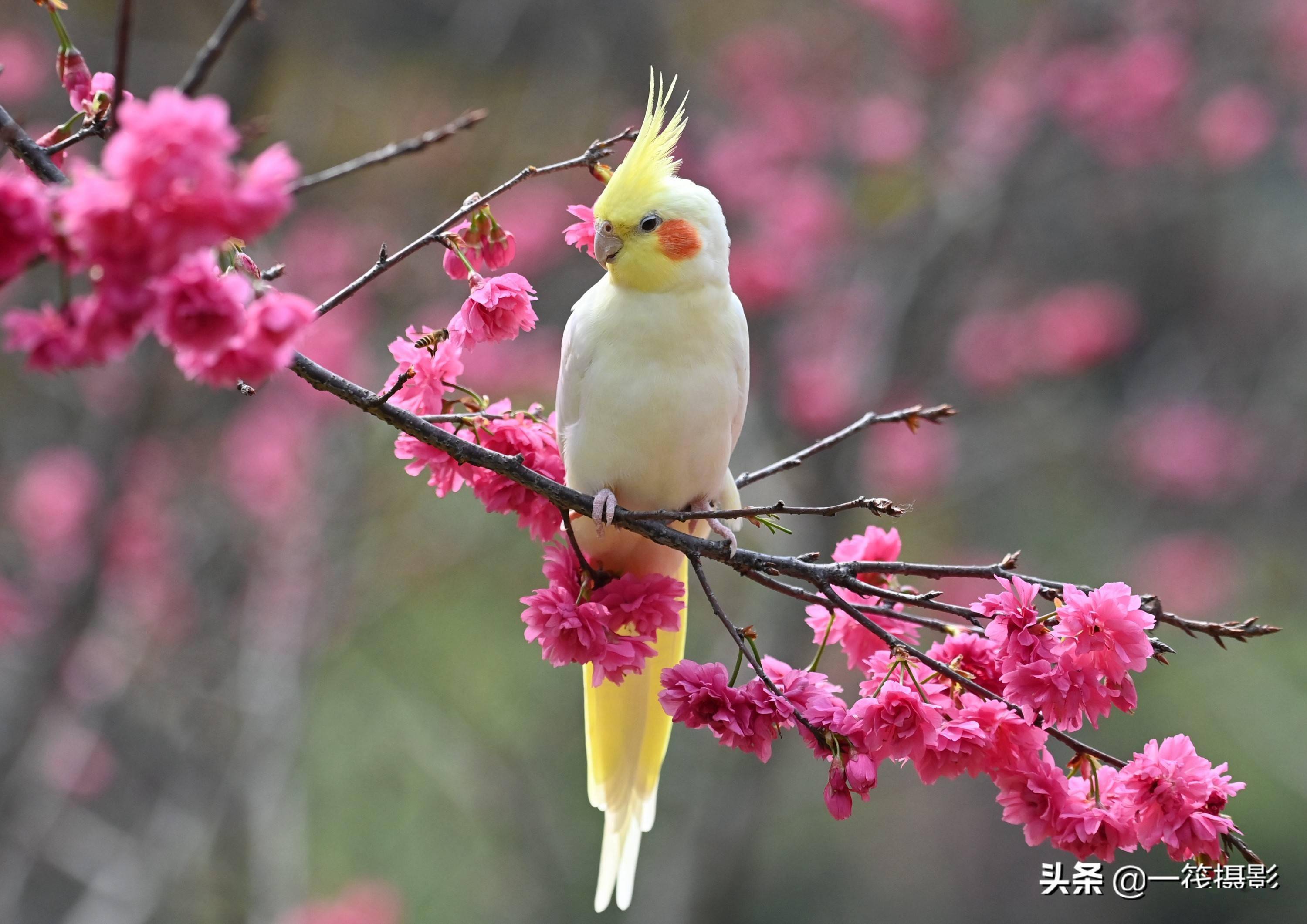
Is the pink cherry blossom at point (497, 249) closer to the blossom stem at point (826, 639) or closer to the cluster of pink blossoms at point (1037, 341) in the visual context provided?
the blossom stem at point (826, 639)

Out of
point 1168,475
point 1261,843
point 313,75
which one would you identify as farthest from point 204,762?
point 1261,843

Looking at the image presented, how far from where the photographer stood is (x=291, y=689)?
3.50 metres

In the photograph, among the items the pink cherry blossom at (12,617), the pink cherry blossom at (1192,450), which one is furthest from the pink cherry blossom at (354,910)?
the pink cherry blossom at (1192,450)

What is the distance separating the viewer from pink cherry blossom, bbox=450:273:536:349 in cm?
126

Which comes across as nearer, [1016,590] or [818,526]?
[1016,590]

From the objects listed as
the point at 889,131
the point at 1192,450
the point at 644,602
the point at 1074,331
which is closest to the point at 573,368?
the point at 644,602

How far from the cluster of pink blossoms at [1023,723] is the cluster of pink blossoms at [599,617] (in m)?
0.09

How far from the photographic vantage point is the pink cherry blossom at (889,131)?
411cm

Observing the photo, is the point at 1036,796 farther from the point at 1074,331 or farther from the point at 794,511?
the point at 1074,331

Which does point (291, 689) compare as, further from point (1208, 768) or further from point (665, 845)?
point (1208, 768)

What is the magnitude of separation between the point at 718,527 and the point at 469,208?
0.56 metres

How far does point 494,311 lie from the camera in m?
1.26

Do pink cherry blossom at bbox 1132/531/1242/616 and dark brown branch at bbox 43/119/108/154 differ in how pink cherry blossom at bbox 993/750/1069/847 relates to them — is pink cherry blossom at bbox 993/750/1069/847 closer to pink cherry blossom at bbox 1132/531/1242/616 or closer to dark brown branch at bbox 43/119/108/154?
dark brown branch at bbox 43/119/108/154

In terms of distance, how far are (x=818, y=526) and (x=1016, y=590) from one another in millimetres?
2640
